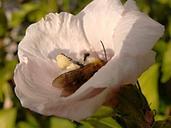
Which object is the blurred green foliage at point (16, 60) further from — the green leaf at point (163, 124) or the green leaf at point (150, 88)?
the green leaf at point (163, 124)

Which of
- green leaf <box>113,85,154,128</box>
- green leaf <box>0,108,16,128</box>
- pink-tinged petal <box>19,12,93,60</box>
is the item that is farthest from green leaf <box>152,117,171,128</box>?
green leaf <box>0,108,16,128</box>

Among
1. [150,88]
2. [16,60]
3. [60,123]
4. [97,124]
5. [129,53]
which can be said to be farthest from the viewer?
[16,60]

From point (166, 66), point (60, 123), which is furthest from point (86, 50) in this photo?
point (166, 66)

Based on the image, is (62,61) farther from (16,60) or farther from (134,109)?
(16,60)

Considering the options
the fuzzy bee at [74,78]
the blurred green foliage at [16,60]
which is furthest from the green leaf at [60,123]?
the fuzzy bee at [74,78]

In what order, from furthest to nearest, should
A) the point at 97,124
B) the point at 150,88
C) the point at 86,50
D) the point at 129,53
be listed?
1. the point at 150,88
2. the point at 86,50
3. the point at 97,124
4. the point at 129,53

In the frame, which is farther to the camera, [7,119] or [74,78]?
[7,119]

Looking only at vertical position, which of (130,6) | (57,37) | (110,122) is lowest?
(110,122)
